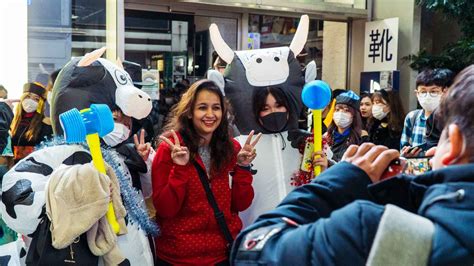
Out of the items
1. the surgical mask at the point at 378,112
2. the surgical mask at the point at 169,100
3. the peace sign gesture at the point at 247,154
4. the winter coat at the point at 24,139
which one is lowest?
the winter coat at the point at 24,139

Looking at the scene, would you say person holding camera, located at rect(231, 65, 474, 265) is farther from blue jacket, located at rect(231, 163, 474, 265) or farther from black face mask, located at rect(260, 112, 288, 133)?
black face mask, located at rect(260, 112, 288, 133)

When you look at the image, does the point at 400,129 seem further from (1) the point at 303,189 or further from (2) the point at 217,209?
(1) the point at 303,189

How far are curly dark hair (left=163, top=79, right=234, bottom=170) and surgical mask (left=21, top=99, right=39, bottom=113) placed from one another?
7.34ft

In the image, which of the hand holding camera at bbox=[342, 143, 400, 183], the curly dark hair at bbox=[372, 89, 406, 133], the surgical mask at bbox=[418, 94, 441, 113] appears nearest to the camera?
the hand holding camera at bbox=[342, 143, 400, 183]

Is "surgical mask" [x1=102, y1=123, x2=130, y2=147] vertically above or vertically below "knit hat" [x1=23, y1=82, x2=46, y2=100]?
below

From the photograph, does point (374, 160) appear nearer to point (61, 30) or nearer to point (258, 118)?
point (258, 118)

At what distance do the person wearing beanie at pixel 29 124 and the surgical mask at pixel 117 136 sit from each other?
203cm

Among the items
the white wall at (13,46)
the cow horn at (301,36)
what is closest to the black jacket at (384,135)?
the cow horn at (301,36)

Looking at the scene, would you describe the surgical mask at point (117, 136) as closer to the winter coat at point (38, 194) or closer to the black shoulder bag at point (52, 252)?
the winter coat at point (38, 194)

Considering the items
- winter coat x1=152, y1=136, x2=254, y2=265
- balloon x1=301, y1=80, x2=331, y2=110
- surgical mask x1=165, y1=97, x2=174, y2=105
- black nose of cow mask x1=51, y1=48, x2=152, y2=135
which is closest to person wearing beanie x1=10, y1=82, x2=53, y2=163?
surgical mask x1=165, y1=97, x2=174, y2=105

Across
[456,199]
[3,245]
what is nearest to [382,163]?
[456,199]

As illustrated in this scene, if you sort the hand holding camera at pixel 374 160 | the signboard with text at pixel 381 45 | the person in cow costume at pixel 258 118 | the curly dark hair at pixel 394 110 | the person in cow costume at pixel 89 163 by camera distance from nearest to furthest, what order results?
the hand holding camera at pixel 374 160
the person in cow costume at pixel 89 163
the person in cow costume at pixel 258 118
the curly dark hair at pixel 394 110
the signboard with text at pixel 381 45

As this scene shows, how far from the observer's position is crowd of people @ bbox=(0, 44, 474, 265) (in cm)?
87

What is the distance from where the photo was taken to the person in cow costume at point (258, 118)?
2.55 metres
